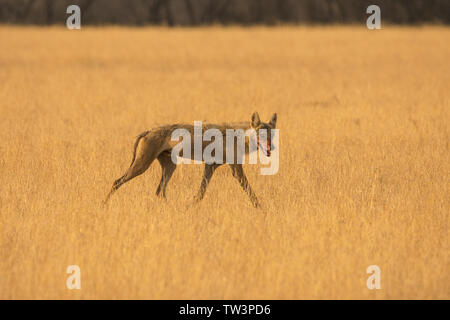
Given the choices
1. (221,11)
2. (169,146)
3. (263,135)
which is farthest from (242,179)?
(221,11)

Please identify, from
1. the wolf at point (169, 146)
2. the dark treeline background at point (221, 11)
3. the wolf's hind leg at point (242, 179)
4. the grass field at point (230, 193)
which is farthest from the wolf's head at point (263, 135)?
the dark treeline background at point (221, 11)

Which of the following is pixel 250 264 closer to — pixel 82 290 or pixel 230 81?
pixel 82 290

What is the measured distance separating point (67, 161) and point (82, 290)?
4.64m

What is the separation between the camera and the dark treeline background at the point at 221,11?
156 ft

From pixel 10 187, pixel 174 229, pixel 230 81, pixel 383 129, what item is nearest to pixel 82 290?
pixel 174 229

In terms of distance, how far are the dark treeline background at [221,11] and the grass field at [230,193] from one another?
27816mm

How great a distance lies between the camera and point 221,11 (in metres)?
49.0

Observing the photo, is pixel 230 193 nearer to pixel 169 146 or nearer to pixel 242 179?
pixel 242 179

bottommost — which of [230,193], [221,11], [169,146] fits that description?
[230,193]

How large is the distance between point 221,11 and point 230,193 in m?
41.4

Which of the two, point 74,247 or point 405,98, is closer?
point 74,247

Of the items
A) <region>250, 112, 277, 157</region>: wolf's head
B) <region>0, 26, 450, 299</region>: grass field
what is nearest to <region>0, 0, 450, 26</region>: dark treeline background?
<region>0, 26, 450, 299</region>: grass field

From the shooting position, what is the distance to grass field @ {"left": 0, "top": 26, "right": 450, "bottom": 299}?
6.19 meters

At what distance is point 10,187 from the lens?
887 centimetres
